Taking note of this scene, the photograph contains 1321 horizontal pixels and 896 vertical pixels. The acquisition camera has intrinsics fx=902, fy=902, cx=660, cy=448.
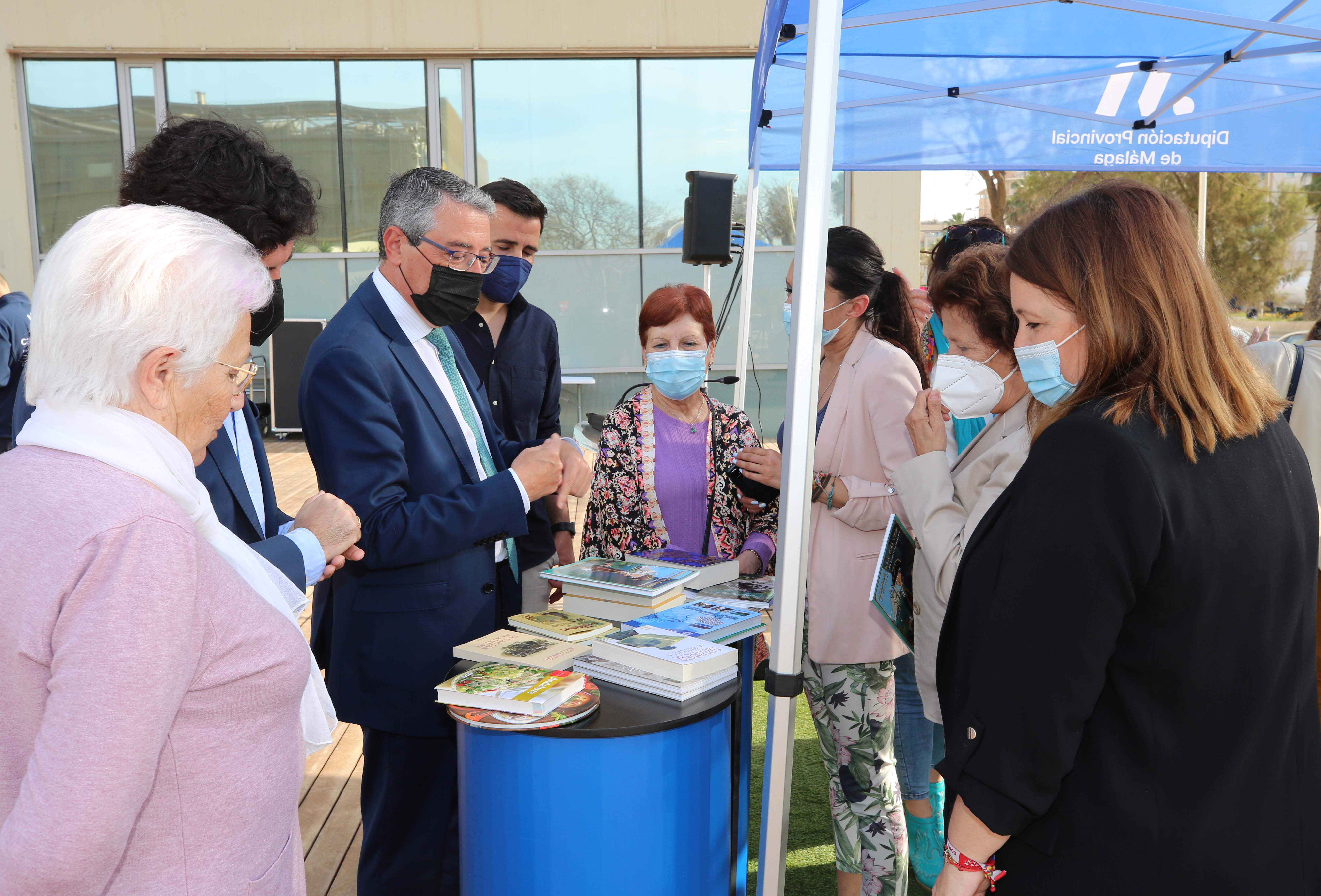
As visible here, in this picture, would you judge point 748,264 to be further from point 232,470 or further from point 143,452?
point 143,452

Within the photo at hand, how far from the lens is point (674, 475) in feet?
8.73

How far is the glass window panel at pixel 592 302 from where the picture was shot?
1109 cm

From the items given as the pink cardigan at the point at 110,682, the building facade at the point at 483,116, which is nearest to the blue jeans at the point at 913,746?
the pink cardigan at the point at 110,682

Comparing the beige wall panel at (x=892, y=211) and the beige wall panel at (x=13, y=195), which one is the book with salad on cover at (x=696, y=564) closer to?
the beige wall panel at (x=892, y=211)

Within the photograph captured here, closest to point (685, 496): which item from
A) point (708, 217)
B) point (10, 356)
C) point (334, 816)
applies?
point (334, 816)

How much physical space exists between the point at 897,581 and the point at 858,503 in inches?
21.2

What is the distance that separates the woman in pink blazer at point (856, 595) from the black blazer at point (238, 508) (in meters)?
1.26

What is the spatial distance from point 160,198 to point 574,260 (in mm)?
9599

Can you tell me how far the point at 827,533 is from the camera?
7.97 ft

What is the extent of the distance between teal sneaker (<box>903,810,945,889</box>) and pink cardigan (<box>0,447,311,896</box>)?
2.10 m

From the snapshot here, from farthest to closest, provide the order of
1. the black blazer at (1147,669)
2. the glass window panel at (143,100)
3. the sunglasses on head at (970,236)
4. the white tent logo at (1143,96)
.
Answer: the glass window panel at (143,100), the white tent logo at (1143,96), the sunglasses on head at (970,236), the black blazer at (1147,669)

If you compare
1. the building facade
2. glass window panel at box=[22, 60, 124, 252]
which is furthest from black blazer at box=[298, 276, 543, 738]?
glass window panel at box=[22, 60, 124, 252]

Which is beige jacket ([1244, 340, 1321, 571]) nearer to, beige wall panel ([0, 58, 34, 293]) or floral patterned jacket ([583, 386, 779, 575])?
floral patterned jacket ([583, 386, 779, 575])

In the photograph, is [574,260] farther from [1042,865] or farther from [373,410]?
[1042,865]
